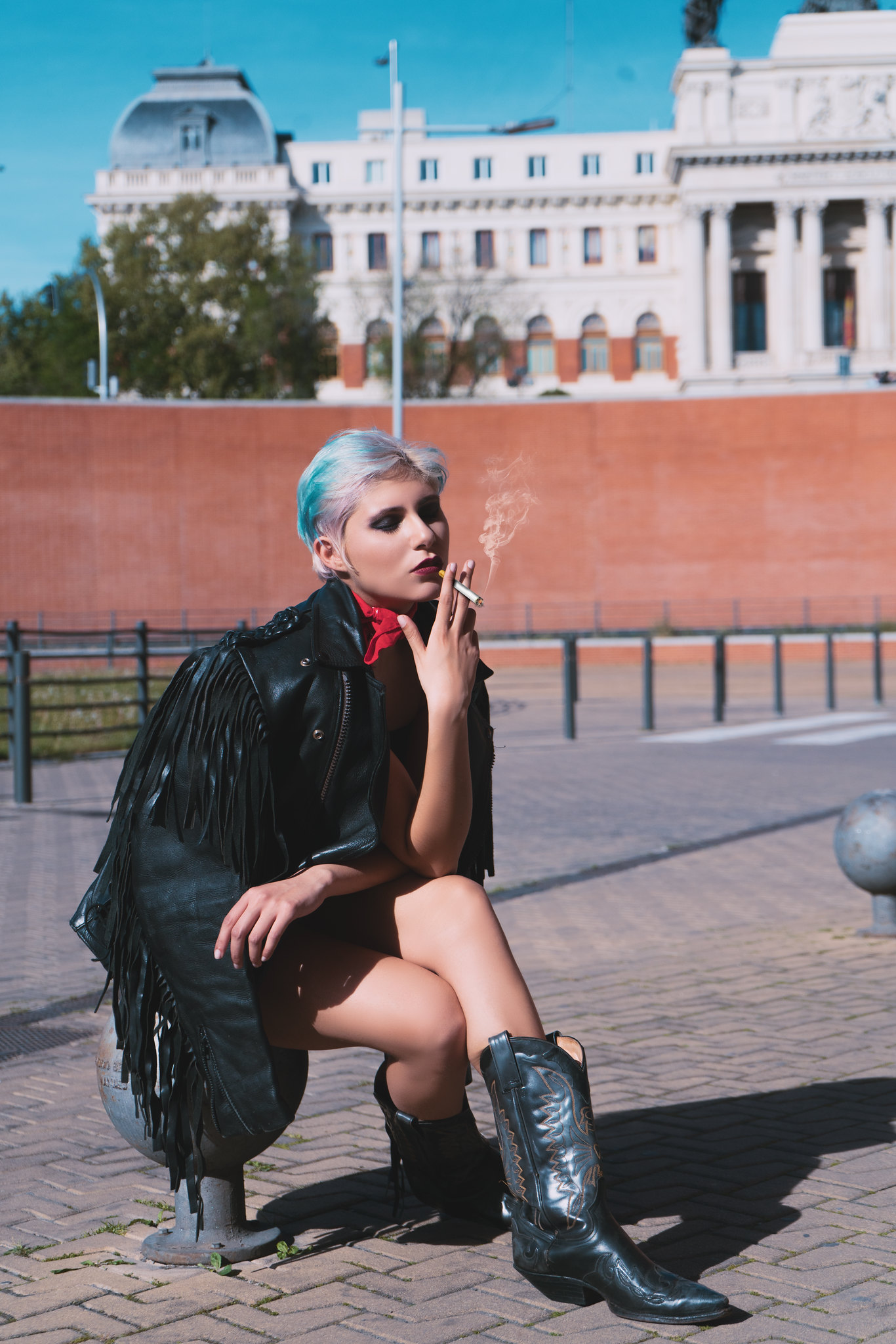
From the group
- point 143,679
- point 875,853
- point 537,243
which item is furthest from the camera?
point 537,243

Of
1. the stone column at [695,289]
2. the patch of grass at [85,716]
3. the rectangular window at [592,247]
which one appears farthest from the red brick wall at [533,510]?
the rectangular window at [592,247]

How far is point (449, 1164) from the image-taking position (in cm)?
301

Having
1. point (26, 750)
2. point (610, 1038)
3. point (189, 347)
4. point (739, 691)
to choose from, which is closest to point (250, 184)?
point (189, 347)

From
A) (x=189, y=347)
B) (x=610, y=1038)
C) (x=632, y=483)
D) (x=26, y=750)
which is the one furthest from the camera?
(x=189, y=347)

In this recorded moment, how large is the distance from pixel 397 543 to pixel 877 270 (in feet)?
200

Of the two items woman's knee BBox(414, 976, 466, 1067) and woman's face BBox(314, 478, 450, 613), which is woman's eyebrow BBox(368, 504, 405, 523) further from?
woman's knee BBox(414, 976, 466, 1067)

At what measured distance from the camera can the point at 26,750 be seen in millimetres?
10461

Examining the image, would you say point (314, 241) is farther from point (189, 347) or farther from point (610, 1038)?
point (610, 1038)

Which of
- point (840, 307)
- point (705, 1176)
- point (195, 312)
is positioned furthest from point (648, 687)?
point (840, 307)

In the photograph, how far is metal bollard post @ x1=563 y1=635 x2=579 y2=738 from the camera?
14.8m

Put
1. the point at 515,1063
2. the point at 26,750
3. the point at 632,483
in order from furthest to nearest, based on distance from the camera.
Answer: the point at 632,483 < the point at 26,750 < the point at 515,1063

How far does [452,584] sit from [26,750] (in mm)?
8369

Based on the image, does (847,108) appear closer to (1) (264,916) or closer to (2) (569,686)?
(2) (569,686)

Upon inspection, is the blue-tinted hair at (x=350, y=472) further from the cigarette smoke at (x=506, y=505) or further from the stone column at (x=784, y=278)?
the stone column at (x=784, y=278)
